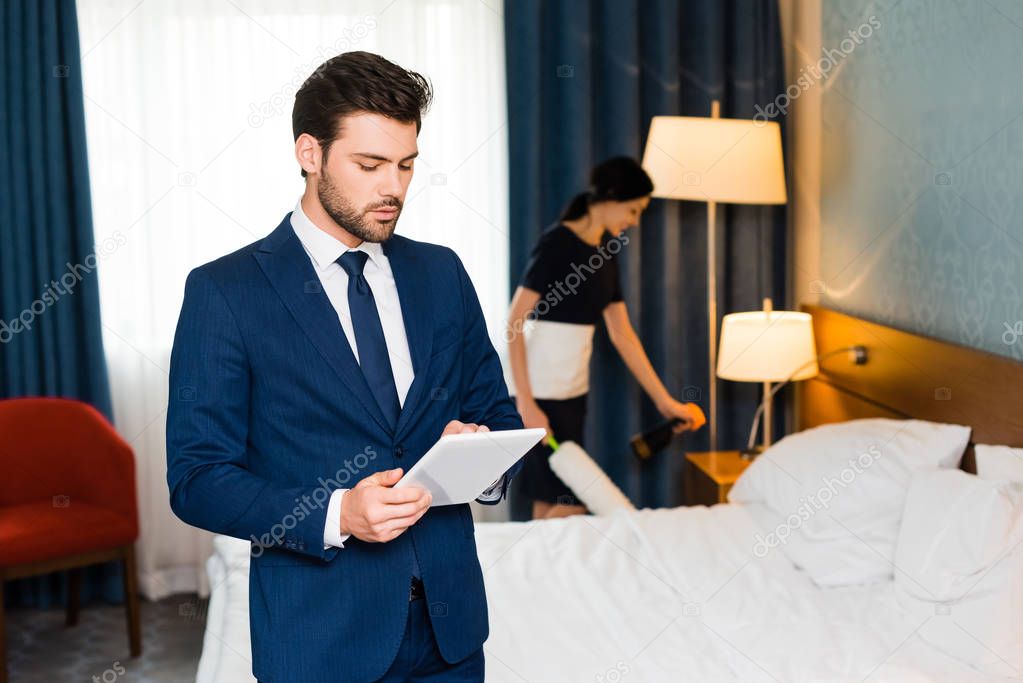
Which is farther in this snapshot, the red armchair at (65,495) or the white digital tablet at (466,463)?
the red armchair at (65,495)

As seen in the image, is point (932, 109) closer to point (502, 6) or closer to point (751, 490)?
point (751, 490)

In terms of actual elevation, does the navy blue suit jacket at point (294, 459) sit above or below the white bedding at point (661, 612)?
above

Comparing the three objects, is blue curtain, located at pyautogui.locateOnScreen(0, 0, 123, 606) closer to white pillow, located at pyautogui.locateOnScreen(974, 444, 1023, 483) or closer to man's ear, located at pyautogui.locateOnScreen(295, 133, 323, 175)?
man's ear, located at pyautogui.locateOnScreen(295, 133, 323, 175)

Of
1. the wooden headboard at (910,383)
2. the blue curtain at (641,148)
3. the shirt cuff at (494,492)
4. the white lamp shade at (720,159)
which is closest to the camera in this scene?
the shirt cuff at (494,492)

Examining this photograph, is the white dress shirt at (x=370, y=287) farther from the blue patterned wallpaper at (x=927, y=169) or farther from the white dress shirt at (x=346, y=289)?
the blue patterned wallpaper at (x=927, y=169)

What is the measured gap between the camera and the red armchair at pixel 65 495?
316 cm

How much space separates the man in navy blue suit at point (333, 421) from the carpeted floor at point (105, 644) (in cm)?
195

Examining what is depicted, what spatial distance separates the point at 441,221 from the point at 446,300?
2.34m

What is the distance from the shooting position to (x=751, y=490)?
2.89 meters

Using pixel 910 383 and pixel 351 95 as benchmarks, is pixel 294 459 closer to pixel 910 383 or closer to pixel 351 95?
pixel 351 95

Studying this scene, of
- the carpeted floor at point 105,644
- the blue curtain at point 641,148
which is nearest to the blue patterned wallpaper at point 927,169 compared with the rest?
the blue curtain at point 641,148

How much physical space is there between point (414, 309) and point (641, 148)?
2518 millimetres

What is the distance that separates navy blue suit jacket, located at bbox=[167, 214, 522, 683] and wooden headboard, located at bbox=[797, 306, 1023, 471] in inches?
60.7

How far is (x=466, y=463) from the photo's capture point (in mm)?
1329
